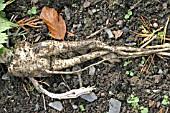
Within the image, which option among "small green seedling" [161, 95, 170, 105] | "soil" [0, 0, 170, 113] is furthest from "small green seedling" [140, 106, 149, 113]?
"small green seedling" [161, 95, 170, 105]

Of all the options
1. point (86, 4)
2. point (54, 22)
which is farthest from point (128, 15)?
point (54, 22)

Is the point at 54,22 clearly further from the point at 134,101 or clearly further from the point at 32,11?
the point at 134,101

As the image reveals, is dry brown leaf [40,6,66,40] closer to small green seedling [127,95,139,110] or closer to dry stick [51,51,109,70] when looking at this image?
dry stick [51,51,109,70]

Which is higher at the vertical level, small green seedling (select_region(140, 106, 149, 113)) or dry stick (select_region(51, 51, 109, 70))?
dry stick (select_region(51, 51, 109, 70))

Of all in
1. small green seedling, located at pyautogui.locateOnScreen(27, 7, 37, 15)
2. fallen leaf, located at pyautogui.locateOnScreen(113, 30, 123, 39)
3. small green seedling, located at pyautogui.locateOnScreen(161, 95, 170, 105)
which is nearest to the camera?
small green seedling, located at pyautogui.locateOnScreen(161, 95, 170, 105)

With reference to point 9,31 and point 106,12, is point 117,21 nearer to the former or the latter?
point 106,12

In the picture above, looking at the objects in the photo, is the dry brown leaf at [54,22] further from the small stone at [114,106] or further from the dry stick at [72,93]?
the small stone at [114,106]

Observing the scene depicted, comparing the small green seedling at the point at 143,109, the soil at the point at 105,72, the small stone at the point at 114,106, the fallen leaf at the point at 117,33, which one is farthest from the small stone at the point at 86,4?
the small green seedling at the point at 143,109
